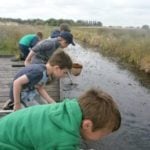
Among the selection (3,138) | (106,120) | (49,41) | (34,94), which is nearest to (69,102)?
(106,120)

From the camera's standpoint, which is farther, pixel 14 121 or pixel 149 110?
pixel 149 110

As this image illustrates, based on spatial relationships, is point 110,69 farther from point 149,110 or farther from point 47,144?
point 47,144

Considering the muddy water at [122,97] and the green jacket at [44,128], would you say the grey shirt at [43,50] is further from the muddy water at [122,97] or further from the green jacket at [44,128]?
the green jacket at [44,128]

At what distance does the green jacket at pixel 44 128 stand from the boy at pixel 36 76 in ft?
5.66

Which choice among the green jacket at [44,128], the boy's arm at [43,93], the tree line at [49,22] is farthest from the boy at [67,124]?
the tree line at [49,22]

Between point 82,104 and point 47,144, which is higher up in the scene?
point 82,104

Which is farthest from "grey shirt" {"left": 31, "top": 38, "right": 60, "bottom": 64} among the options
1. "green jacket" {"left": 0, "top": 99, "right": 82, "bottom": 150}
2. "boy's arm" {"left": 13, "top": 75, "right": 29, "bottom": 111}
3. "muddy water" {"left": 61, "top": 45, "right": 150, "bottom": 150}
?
"green jacket" {"left": 0, "top": 99, "right": 82, "bottom": 150}

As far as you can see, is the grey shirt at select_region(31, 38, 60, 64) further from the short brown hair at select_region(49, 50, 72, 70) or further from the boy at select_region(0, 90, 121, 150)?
the boy at select_region(0, 90, 121, 150)

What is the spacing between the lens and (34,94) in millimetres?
5051

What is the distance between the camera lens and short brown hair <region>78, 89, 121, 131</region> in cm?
221

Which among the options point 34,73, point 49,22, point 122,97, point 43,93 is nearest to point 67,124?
point 34,73

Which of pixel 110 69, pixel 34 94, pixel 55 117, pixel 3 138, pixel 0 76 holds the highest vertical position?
pixel 55 117

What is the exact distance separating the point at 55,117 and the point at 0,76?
340 inches

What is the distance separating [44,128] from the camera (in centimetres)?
232
